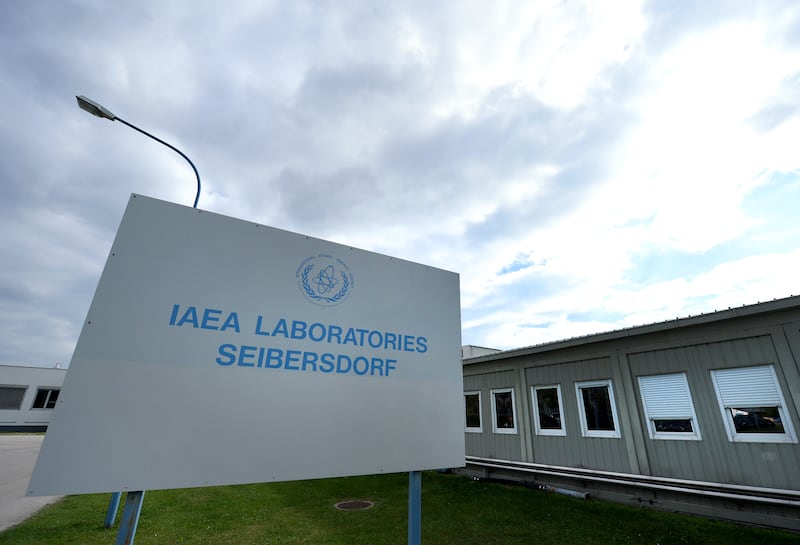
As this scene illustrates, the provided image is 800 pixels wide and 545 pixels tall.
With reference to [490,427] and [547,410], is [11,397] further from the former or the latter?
[547,410]

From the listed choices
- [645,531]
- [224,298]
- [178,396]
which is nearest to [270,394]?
[178,396]

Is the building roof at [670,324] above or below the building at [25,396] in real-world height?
above

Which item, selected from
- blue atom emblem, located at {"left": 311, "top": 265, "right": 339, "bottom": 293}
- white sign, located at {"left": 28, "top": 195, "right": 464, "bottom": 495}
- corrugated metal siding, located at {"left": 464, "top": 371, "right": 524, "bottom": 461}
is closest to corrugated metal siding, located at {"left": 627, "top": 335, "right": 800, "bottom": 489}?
corrugated metal siding, located at {"left": 464, "top": 371, "right": 524, "bottom": 461}

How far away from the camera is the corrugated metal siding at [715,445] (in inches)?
271

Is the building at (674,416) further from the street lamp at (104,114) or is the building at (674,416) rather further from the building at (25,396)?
the building at (25,396)

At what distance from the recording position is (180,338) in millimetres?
2809

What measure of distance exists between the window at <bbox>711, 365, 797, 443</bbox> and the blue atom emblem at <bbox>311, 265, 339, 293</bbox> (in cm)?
899

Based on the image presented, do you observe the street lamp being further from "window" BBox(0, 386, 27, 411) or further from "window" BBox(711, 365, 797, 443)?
"window" BBox(0, 386, 27, 411)

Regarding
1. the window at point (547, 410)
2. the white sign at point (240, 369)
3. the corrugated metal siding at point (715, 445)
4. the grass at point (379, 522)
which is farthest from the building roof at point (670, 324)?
the white sign at point (240, 369)

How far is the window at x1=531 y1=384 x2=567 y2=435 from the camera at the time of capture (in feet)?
35.4

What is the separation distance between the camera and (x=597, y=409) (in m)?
9.94

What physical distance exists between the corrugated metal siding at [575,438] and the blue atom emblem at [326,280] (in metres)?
9.24

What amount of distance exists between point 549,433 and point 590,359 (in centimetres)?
261

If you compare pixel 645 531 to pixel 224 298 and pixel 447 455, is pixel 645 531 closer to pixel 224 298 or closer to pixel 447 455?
pixel 447 455
